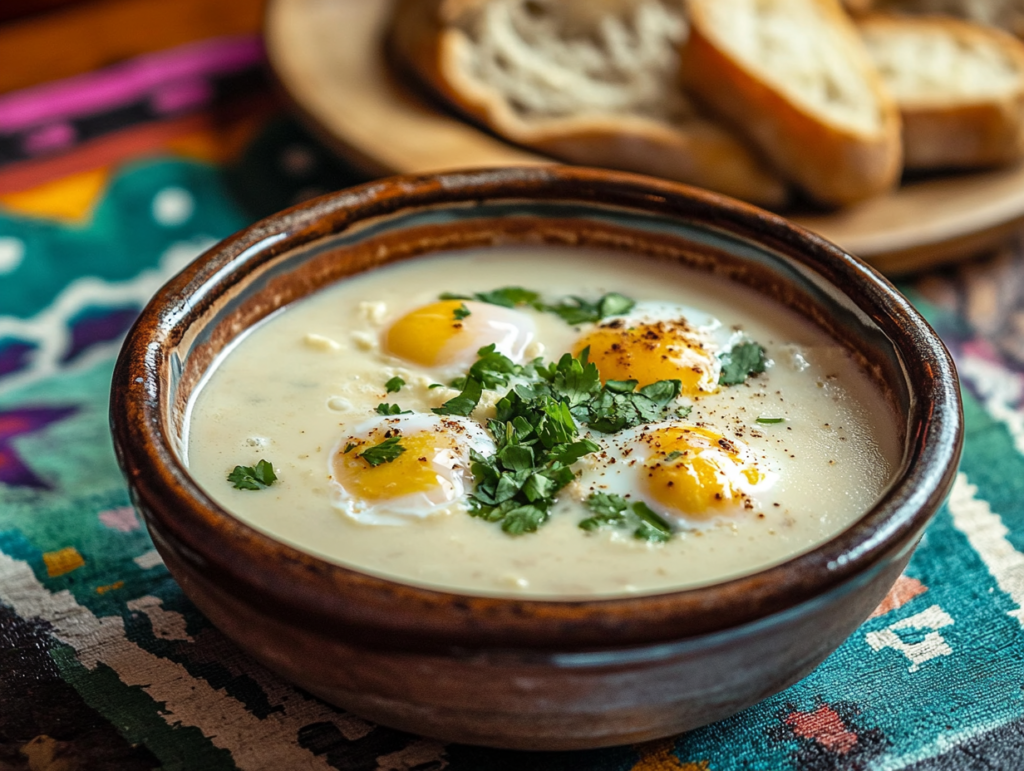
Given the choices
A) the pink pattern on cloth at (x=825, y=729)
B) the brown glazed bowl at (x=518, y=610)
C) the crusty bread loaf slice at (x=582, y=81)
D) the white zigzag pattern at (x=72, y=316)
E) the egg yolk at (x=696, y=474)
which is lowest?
the white zigzag pattern at (x=72, y=316)

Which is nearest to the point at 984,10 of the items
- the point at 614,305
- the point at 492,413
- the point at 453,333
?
the point at 614,305

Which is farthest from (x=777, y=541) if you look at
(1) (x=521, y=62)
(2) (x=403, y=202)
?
(1) (x=521, y=62)

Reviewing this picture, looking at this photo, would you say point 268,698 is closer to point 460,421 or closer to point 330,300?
point 460,421

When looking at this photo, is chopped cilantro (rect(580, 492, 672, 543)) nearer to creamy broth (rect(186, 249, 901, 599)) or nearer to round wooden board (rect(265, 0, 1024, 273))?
creamy broth (rect(186, 249, 901, 599))

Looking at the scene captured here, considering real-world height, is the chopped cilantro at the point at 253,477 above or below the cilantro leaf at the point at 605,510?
below

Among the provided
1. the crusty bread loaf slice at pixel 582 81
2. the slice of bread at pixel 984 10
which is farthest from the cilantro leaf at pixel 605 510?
the slice of bread at pixel 984 10

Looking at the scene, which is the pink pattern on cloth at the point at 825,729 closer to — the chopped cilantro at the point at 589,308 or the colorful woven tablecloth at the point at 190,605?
the colorful woven tablecloth at the point at 190,605

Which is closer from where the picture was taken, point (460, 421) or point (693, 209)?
point (460, 421)
